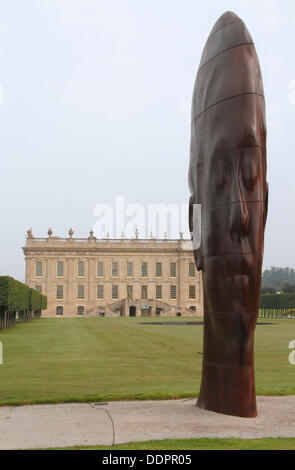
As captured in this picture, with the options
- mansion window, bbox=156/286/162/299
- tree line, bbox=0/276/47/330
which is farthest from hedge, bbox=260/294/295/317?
tree line, bbox=0/276/47/330

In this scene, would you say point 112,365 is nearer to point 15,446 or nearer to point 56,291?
point 15,446

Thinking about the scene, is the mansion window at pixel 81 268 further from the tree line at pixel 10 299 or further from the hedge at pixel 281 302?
the tree line at pixel 10 299

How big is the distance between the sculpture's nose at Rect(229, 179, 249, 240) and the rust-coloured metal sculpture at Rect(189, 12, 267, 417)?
16 mm

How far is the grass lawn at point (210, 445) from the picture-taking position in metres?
6.25

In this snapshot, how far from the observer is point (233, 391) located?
26.5ft

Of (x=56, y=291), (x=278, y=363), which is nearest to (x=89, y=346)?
(x=278, y=363)

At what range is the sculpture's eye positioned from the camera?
27.2 ft

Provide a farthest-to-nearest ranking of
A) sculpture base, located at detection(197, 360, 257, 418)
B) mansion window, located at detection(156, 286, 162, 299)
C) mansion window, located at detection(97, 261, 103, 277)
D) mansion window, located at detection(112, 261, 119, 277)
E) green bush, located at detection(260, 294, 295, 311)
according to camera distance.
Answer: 1. mansion window, located at detection(156, 286, 162, 299)
2. mansion window, located at detection(112, 261, 119, 277)
3. mansion window, located at detection(97, 261, 103, 277)
4. green bush, located at detection(260, 294, 295, 311)
5. sculpture base, located at detection(197, 360, 257, 418)

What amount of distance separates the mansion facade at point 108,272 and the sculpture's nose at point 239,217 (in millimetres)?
76779

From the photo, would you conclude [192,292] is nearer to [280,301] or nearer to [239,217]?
[280,301]

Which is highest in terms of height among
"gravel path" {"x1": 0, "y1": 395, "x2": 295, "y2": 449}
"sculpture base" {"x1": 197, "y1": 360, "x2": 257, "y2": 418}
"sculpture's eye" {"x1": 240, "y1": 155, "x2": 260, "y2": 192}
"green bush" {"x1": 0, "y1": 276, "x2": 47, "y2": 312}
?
"sculpture's eye" {"x1": 240, "y1": 155, "x2": 260, "y2": 192}

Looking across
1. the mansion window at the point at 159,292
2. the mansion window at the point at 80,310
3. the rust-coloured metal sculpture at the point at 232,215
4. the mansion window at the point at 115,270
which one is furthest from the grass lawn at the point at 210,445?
the mansion window at the point at 159,292
